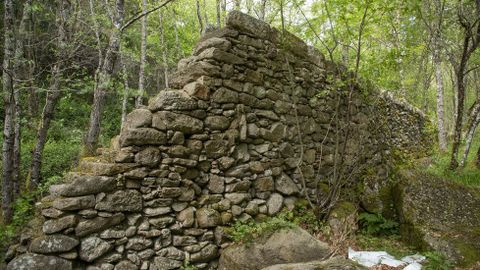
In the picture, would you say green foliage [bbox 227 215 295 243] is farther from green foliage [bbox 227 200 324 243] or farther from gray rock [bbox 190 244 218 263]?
gray rock [bbox 190 244 218 263]

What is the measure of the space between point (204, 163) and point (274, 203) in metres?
1.38

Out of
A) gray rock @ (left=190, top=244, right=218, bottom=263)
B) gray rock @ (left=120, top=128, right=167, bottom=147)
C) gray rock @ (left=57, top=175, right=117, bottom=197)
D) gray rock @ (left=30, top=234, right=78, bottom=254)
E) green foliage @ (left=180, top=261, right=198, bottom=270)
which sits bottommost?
→ green foliage @ (left=180, top=261, right=198, bottom=270)

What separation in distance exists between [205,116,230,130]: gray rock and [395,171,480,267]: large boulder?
343 cm

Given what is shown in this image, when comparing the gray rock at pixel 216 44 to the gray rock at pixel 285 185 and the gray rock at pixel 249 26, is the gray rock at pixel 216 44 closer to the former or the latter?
the gray rock at pixel 249 26

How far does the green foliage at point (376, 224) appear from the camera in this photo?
618 centimetres

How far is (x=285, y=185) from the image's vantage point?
224 inches

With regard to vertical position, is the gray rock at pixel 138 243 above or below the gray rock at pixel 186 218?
below

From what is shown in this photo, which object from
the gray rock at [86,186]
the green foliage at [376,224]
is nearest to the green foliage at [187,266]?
the gray rock at [86,186]

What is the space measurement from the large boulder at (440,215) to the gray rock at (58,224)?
486cm

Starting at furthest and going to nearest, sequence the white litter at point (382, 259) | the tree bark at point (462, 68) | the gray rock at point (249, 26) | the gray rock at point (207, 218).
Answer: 1. the tree bark at point (462, 68)
2. the gray rock at point (249, 26)
3. the white litter at point (382, 259)
4. the gray rock at point (207, 218)

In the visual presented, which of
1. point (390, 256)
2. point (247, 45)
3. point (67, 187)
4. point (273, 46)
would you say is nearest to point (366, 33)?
point (273, 46)

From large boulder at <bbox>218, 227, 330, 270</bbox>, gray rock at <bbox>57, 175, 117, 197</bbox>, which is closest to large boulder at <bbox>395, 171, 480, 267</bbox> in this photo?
large boulder at <bbox>218, 227, 330, 270</bbox>

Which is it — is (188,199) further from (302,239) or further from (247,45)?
(247,45)

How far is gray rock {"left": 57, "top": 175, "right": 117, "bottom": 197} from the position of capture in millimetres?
3934
